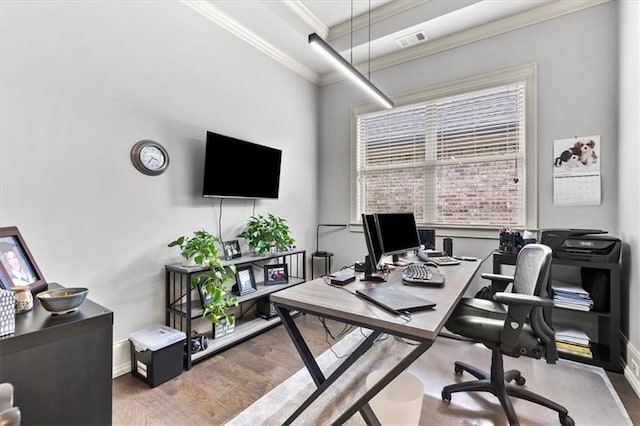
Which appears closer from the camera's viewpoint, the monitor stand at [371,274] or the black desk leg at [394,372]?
the black desk leg at [394,372]

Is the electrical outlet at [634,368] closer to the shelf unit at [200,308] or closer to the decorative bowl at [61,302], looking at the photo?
the shelf unit at [200,308]

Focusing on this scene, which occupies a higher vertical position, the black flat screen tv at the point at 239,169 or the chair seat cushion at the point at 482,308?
the black flat screen tv at the point at 239,169

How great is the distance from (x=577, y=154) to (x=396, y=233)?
1.89 metres

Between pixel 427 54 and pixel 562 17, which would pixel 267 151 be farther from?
pixel 562 17

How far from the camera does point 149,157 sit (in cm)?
236

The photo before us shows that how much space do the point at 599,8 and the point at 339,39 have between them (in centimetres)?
242

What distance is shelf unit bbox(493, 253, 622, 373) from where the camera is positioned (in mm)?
2229

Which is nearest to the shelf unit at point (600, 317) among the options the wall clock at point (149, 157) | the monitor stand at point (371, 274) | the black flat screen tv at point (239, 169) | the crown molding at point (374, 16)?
the monitor stand at point (371, 274)

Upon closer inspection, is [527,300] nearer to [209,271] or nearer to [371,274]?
[371,274]

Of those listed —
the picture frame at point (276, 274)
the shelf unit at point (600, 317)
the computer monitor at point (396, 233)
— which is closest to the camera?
the computer monitor at point (396, 233)

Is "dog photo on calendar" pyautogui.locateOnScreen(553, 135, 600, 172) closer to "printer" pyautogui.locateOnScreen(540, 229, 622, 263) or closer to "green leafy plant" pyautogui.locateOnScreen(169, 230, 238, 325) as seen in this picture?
"printer" pyautogui.locateOnScreen(540, 229, 622, 263)

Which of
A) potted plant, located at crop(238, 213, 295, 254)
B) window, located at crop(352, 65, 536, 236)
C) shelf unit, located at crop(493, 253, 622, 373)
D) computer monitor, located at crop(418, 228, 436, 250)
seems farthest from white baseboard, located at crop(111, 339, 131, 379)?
shelf unit, located at crop(493, 253, 622, 373)

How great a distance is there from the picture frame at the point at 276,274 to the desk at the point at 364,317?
1.42 m

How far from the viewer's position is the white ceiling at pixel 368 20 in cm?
278
